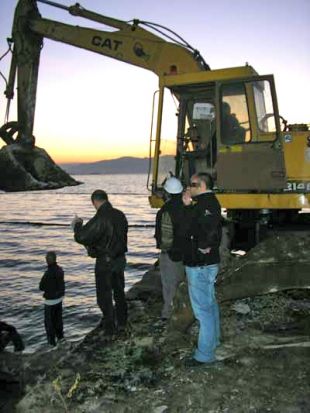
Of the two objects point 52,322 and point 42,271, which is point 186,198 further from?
point 42,271

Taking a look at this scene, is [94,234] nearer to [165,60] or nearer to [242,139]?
[242,139]

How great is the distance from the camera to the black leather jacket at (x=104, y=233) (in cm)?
614

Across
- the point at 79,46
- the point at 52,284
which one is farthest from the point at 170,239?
the point at 79,46

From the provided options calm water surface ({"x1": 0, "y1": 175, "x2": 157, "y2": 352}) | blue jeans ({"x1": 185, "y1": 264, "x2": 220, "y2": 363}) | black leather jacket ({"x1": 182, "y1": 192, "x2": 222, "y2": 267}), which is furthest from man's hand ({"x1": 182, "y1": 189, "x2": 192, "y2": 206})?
calm water surface ({"x1": 0, "y1": 175, "x2": 157, "y2": 352})

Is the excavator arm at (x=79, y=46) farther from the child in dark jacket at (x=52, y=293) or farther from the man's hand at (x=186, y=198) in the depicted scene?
the child in dark jacket at (x=52, y=293)

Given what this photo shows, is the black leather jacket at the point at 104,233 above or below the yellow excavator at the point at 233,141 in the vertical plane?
below

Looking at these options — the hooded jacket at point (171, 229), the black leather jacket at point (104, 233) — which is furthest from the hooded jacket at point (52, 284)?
the hooded jacket at point (171, 229)

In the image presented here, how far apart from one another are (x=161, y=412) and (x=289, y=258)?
3.04 metres

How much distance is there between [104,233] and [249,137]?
340 cm

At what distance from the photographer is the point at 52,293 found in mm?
8922

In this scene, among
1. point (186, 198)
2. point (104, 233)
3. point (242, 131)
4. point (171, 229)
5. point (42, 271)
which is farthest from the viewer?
point (42, 271)

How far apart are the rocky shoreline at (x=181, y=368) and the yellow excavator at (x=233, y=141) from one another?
5.70 ft

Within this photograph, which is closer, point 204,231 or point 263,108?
point 204,231

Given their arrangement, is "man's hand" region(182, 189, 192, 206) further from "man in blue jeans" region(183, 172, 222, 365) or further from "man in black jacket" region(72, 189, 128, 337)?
"man in blue jeans" region(183, 172, 222, 365)
